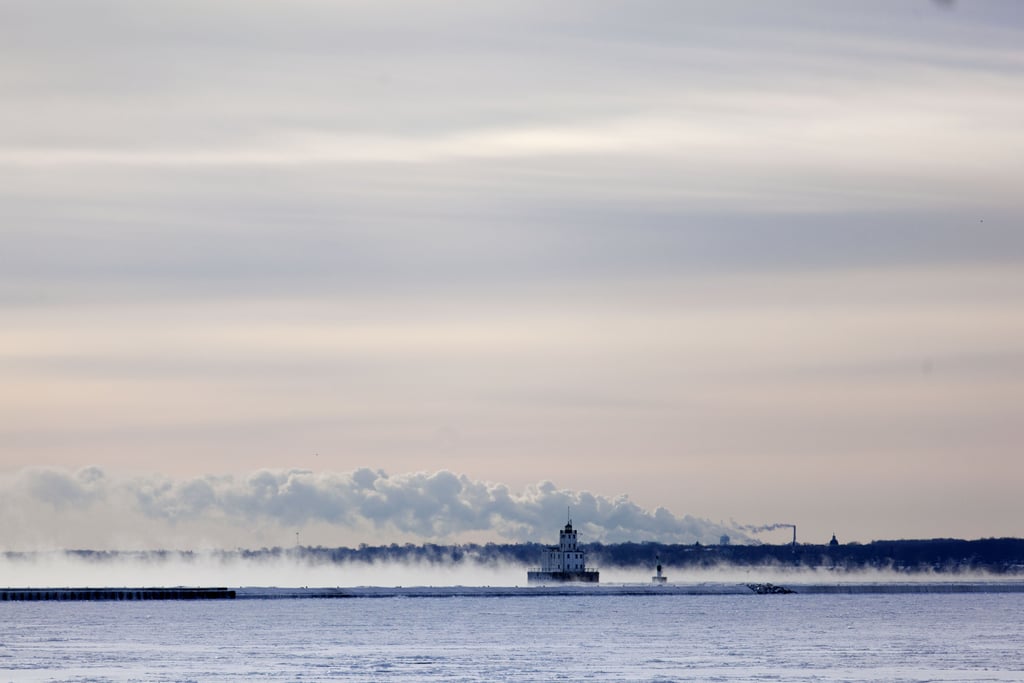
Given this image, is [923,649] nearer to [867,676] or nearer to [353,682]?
[867,676]

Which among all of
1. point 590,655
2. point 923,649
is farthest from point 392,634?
point 923,649

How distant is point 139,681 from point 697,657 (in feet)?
128

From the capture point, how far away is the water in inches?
4003

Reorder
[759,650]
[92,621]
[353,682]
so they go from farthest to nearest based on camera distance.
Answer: [92,621], [759,650], [353,682]

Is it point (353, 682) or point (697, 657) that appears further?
point (697, 657)

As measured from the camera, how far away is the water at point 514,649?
101688 mm

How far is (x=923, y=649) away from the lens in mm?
127375

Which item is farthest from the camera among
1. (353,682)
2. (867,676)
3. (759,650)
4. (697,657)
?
(759,650)

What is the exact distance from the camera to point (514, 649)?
127000 mm

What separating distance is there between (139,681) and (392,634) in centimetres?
5721

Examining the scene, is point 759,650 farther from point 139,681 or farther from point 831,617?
point 831,617

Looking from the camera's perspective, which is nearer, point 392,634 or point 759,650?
point 759,650

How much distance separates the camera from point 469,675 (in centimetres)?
9994

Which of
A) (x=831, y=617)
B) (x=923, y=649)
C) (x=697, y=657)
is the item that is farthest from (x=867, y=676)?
(x=831, y=617)
